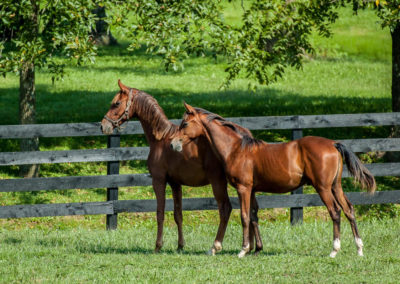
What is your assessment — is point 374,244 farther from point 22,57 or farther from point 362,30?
point 362,30

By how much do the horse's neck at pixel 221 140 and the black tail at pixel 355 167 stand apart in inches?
50.5

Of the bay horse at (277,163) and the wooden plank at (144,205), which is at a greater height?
the bay horse at (277,163)

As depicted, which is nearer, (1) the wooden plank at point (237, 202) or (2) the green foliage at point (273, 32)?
(1) the wooden plank at point (237, 202)

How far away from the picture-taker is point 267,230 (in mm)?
10297

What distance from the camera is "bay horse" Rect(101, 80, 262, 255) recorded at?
8.37 metres

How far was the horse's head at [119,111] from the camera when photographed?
337 inches

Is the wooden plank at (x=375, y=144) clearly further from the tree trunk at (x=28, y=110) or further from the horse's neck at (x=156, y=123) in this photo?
the tree trunk at (x=28, y=110)

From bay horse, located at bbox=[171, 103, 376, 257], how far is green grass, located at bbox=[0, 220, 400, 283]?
51 centimetres

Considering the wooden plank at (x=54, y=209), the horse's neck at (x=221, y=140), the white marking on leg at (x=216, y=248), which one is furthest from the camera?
the wooden plank at (x=54, y=209)

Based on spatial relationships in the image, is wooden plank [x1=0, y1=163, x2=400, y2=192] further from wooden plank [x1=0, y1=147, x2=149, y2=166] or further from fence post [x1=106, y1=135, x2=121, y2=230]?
wooden plank [x1=0, y1=147, x2=149, y2=166]

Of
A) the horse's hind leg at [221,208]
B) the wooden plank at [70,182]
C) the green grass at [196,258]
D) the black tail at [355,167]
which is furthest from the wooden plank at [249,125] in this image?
the black tail at [355,167]

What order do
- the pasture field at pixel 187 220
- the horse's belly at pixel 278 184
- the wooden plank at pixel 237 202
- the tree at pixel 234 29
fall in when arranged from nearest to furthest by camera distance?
1. the pasture field at pixel 187 220
2. the horse's belly at pixel 278 184
3. the wooden plank at pixel 237 202
4. the tree at pixel 234 29

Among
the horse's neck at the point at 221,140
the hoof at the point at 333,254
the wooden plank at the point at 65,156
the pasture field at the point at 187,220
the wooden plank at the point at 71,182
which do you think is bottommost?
the pasture field at the point at 187,220

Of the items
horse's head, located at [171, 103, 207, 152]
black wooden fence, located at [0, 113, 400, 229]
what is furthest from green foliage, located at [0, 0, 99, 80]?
horse's head, located at [171, 103, 207, 152]
